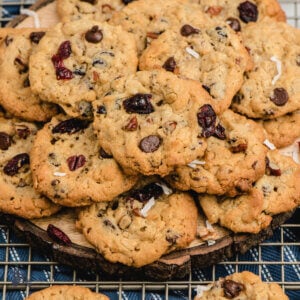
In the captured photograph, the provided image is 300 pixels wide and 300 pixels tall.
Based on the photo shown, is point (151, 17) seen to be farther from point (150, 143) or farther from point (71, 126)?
point (150, 143)

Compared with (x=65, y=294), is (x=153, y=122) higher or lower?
higher

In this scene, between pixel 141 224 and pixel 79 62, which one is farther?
pixel 79 62

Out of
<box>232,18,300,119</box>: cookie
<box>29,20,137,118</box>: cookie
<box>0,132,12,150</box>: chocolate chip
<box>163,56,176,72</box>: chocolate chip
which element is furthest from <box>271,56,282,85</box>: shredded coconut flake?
<box>0,132,12,150</box>: chocolate chip

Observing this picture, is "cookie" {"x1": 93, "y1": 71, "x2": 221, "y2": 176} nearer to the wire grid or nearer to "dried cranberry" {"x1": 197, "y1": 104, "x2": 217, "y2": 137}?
"dried cranberry" {"x1": 197, "y1": 104, "x2": 217, "y2": 137}

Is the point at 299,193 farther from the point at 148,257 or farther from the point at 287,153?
the point at 148,257

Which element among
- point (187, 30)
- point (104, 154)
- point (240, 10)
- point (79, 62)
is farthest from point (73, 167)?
point (240, 10)

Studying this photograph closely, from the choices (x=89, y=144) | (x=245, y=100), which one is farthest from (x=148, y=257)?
(x=245, y=100)
